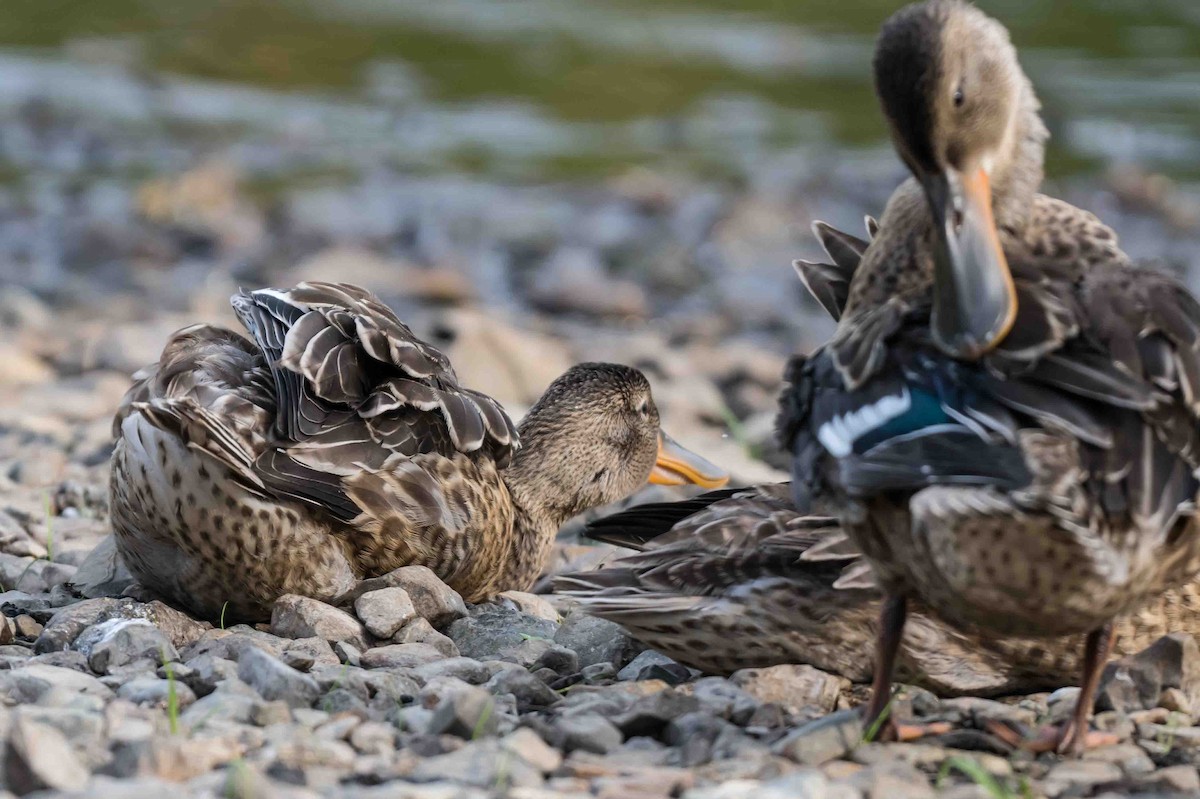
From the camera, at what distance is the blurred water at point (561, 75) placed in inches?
639

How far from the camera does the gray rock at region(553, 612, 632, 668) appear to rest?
4.47 metres

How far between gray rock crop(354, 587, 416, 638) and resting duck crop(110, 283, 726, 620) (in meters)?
0.19

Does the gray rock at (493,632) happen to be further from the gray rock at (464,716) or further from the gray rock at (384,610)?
the gray rock at (464,716)

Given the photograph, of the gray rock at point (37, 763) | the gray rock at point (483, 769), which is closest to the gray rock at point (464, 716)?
the gray rock at point (483, 769)

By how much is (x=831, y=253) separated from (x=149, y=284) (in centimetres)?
718

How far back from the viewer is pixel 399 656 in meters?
4.11

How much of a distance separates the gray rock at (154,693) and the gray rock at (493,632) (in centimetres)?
100

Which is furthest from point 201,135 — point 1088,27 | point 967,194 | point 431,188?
point 967,194

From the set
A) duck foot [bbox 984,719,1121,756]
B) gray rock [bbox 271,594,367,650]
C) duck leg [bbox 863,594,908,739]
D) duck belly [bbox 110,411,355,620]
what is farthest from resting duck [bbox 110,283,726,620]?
duck foot [bbox 984,719,1121,756]

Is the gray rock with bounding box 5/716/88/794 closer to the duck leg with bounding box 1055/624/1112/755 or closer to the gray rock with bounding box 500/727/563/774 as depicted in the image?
the gray rock with bounding box 500/727/563/774

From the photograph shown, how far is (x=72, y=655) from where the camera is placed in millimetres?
3906

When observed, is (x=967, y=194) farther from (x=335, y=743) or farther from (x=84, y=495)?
(x=84, y=495)

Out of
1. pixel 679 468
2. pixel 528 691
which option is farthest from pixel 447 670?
pixel 679 468

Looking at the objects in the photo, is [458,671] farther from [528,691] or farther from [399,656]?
[528,691]
